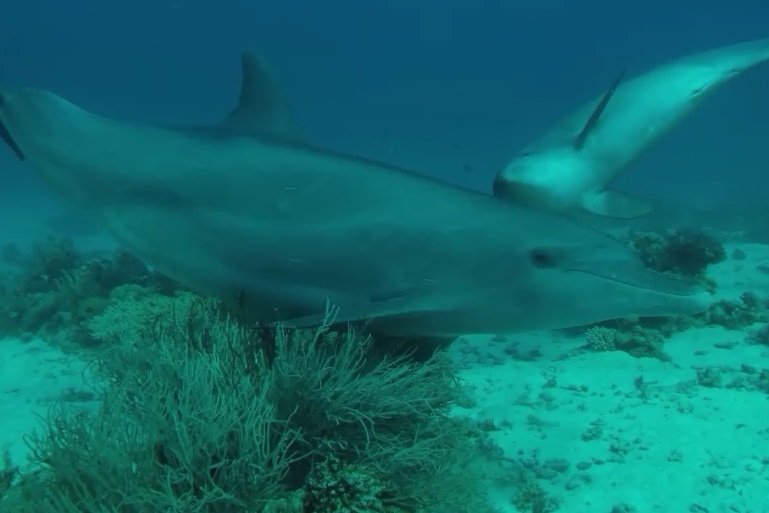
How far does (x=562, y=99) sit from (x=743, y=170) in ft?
210

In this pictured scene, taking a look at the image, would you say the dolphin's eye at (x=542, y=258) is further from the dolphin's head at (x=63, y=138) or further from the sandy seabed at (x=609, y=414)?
the dolphin's head at (x=63, y=138)

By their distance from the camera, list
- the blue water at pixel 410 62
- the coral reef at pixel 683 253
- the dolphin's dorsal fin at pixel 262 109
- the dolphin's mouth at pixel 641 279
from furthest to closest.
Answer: the blue water at pixel 410 62
the coral reef at pixel 683 253
the dolphin's dorsal fin at pixel 262 109
the dolphin's mouth at pixel 641 279

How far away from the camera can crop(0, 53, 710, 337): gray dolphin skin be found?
3.82 meters

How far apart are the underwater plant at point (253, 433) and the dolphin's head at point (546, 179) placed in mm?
2117

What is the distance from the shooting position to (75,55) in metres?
97.8

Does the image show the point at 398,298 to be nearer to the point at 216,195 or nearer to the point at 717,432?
the point at 216,195

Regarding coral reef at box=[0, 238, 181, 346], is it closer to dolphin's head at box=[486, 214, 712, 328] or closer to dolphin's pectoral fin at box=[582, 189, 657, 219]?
dolphin's pectoral fin at box=[582, 189, 657, 219]

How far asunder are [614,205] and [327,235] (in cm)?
364

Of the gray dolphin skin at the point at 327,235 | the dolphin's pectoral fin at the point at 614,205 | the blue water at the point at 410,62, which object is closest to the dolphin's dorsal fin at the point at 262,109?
the gray dolphin skin at the point at 327,235

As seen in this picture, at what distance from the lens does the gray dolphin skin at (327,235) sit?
12.5 feet

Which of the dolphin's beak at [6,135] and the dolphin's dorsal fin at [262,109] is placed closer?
the dolphin's beak at [6,135]

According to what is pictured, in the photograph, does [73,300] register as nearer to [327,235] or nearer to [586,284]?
[327,235]

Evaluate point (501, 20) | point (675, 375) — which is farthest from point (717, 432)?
point (501, 20)

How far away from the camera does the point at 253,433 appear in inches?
128
